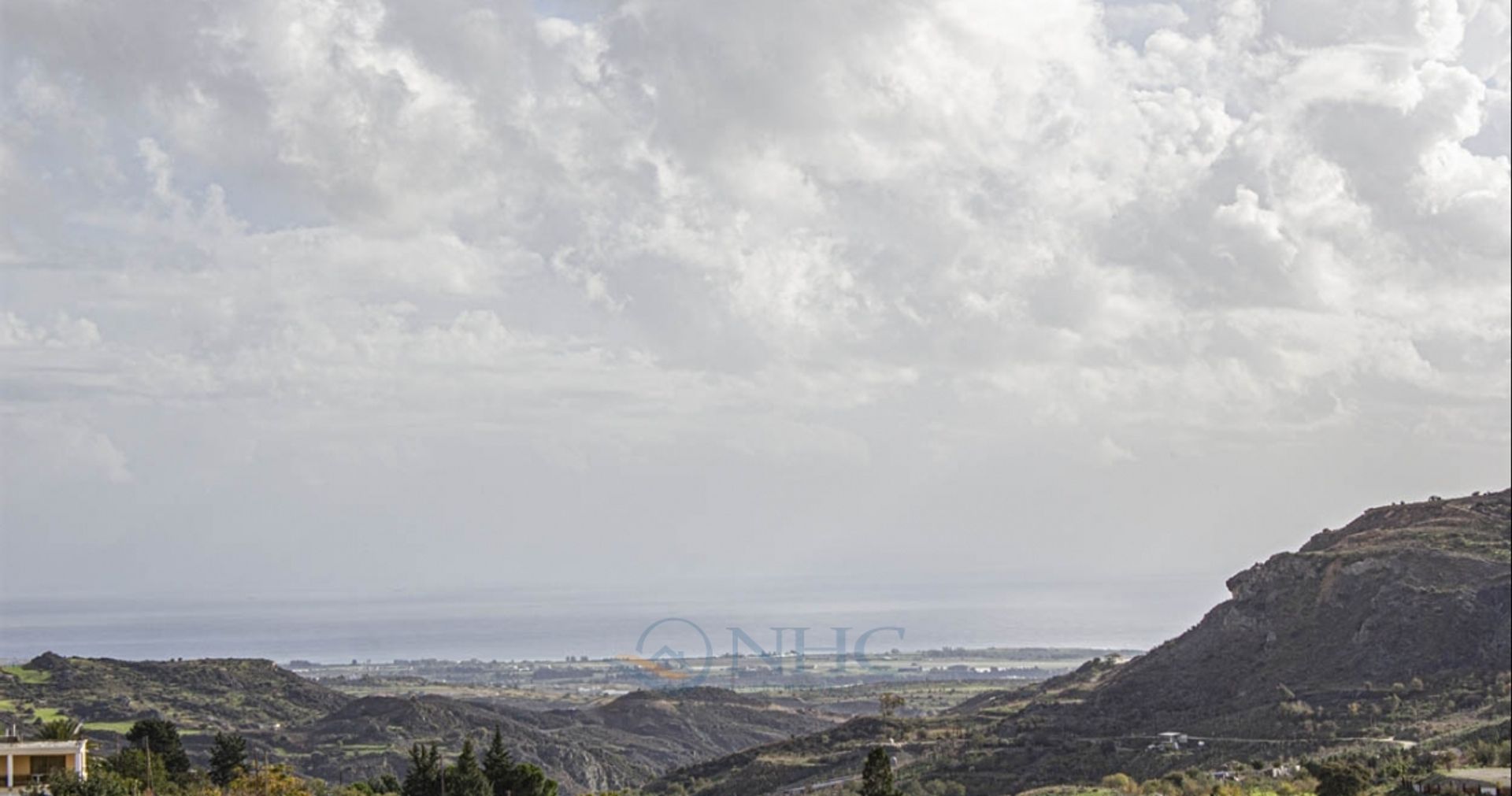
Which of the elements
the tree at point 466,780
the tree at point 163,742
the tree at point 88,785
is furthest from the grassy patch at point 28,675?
the tree at point 466,780

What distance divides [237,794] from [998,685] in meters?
89.7

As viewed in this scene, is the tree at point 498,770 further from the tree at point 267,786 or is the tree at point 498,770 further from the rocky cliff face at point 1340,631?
the rocky cliff face at point 1340,631

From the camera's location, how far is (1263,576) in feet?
219

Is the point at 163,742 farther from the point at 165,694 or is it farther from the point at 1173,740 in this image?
the point at 165,694

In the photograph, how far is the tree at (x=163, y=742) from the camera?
→ 41.2 metres

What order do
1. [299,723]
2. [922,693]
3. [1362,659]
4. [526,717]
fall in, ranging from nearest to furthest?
[1362,659]
[299,723]
[526,717]
[922,693]

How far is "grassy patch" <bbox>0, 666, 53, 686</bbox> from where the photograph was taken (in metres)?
74.1

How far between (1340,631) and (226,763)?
136ft

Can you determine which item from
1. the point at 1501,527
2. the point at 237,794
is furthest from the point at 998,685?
the point at 237,794

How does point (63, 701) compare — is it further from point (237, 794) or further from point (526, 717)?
point (237, 794)

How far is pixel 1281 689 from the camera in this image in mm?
54719

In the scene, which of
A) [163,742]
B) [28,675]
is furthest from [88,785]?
[28,675]

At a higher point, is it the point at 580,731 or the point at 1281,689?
the point at 1281,689

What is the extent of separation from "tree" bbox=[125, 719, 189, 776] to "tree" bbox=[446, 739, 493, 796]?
1049 cm
